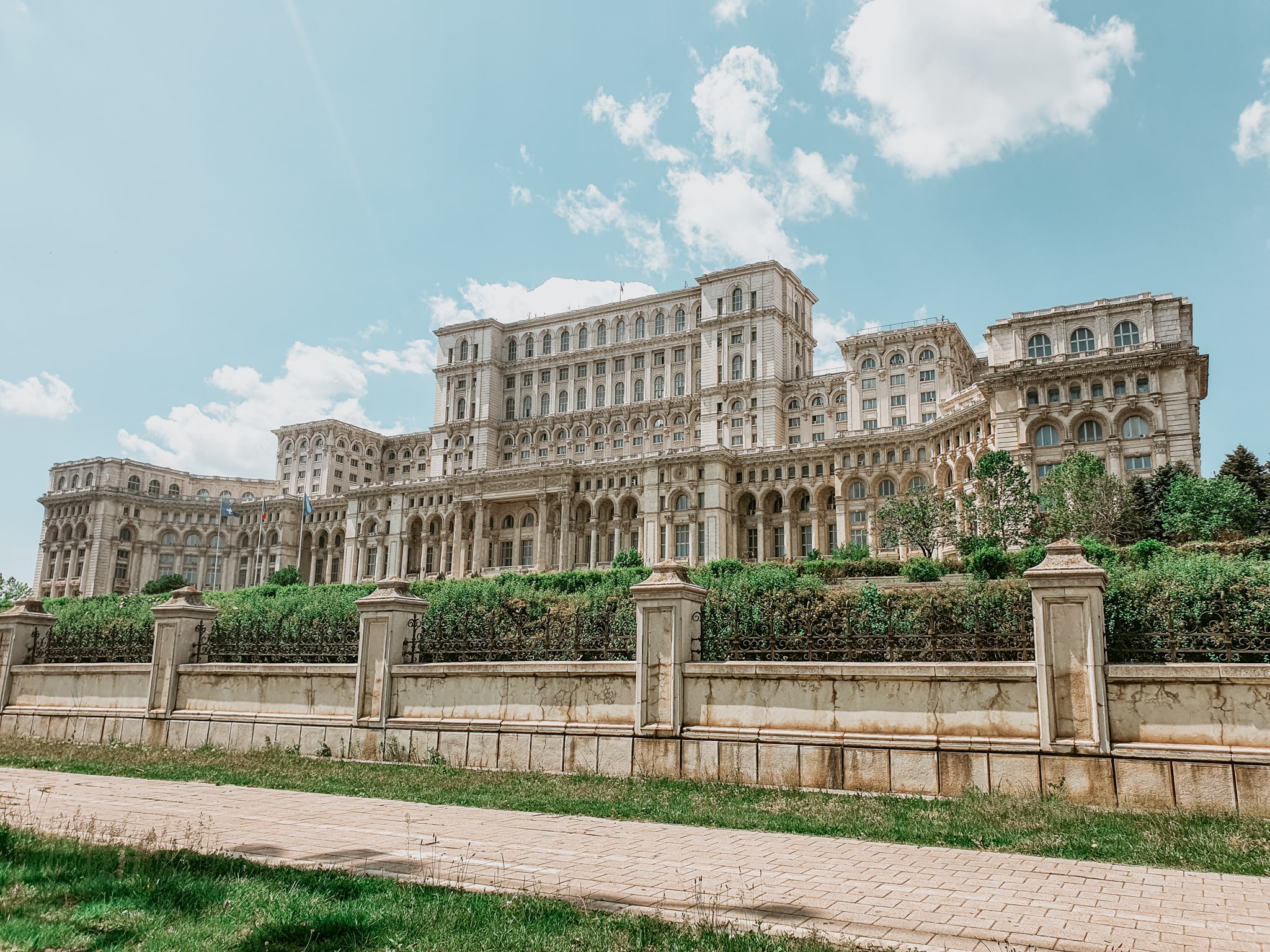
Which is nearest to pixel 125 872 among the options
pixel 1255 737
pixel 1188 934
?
pixel 1188 934

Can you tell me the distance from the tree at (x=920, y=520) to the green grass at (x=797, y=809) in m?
50.1

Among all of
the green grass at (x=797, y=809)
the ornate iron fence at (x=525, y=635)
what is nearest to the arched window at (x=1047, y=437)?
the ornate iron fence at (x=525, y=635)

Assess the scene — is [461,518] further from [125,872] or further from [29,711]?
[125,872]

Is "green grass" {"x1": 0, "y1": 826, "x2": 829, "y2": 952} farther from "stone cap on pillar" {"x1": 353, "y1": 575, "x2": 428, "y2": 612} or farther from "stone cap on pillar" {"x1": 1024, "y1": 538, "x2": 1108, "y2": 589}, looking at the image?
"stone cap on pillar" {"x1": 353, "y1": 575, "x2": 428, "y2": 612}

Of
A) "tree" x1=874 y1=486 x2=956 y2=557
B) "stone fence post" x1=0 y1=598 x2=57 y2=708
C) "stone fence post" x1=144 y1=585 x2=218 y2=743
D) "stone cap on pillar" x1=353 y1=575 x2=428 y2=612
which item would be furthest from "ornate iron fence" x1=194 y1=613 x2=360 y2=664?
"tree" x1=874 y1=486 x2=956 y2=557

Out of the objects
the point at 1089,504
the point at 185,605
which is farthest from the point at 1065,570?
the point at 1089,504

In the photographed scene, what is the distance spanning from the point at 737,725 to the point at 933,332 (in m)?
71.6

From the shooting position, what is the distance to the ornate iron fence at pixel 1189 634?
1117cm

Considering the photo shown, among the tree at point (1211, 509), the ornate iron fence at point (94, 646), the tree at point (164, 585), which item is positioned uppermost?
the tree at point (1211, 509)

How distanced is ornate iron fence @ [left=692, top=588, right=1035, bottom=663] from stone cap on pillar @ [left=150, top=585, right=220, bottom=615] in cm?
1157

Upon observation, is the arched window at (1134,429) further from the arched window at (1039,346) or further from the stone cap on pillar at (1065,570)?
the stone cap on pillar at (1065,570)

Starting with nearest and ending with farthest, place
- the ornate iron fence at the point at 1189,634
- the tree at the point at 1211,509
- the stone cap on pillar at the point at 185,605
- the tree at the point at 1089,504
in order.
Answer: the ornate iron fence at the point at 1189,634
the stone cap on pillar at the point at 185,605
the tree at the point at 1211,509
the tree at the point at 1089,504

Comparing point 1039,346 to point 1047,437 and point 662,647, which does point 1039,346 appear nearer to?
point 1047,437

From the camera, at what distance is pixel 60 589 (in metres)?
123
